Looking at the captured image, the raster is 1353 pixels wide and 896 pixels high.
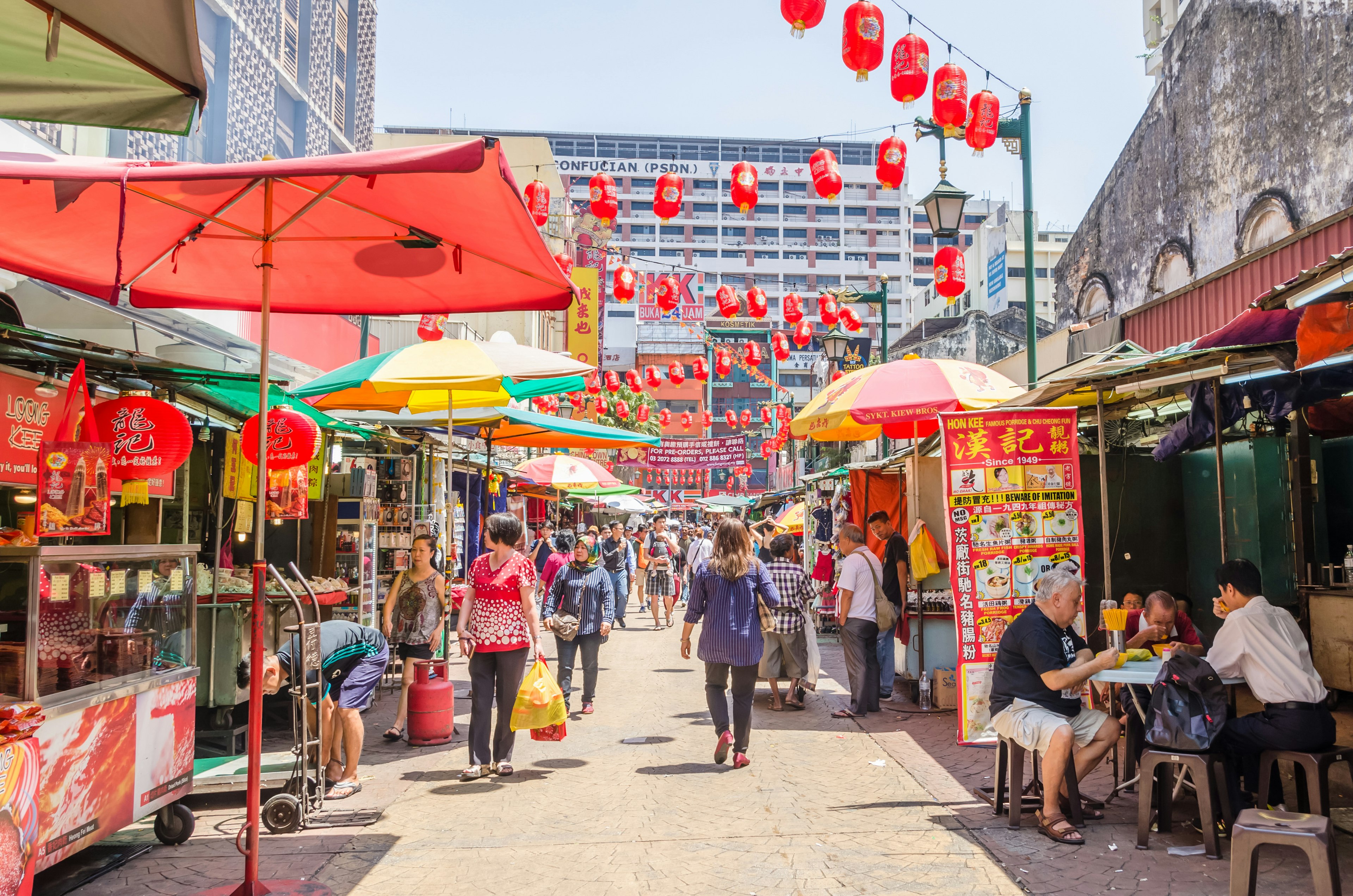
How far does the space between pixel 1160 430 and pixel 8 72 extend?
10067 millimetres

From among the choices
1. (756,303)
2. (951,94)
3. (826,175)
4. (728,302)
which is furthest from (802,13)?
(756,303)

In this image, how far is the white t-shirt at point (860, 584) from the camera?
9.52 m

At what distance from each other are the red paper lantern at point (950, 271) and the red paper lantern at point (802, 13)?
5.29m

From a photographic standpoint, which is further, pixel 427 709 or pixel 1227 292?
pixel 1227 292

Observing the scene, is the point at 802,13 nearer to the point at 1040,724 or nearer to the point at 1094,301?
the point at 1040,724

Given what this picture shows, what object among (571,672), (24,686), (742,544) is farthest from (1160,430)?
(24,686)

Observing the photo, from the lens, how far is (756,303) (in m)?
21.5

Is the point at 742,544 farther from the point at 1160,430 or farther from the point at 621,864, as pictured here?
the point at 1160,430

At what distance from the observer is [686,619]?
7949 millimetres

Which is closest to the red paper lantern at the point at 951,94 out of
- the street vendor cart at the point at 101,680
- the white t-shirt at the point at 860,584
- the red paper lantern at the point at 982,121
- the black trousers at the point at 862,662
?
the red paper lantern at the point at 982,121

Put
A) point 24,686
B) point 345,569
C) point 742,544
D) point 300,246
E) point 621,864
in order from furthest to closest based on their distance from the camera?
point 345,569 → point 742,544 → point 300,246 → point 621,864 → point 24,686

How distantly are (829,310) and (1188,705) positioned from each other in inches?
562

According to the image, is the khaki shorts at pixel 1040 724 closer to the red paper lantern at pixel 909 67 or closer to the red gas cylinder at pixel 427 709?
the red gas cylinder at pixel 427 709

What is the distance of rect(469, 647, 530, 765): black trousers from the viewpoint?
7.13 meters
